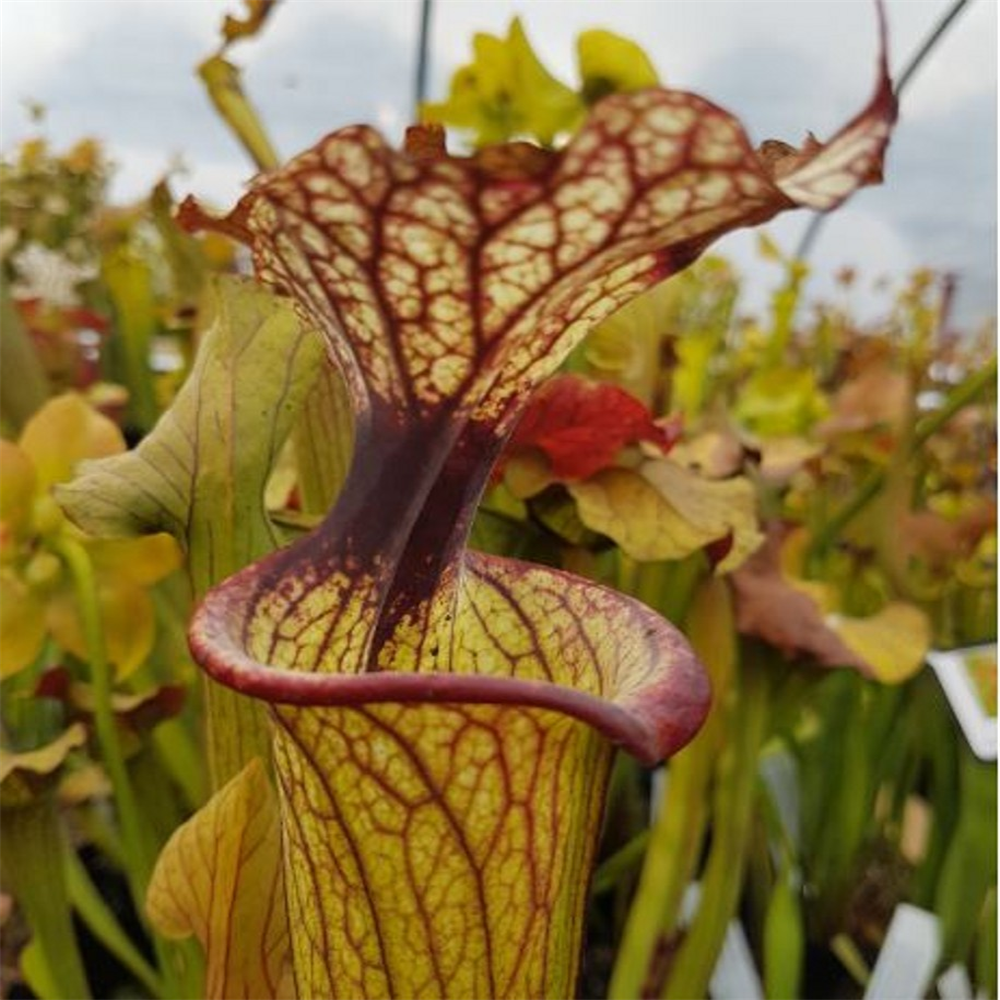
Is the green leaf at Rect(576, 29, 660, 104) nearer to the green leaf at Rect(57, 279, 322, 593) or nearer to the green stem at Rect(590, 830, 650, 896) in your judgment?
the green leaf at Rect(57, 279, 322, 593)

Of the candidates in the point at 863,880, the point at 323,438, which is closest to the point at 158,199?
the point at 323,438

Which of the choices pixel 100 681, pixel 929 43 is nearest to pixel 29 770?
pixel 100 681

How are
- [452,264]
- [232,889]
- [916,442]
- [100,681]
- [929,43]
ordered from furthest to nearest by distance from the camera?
[929,43] → [916,442] → [100,681] → [232,889] → [452,264]

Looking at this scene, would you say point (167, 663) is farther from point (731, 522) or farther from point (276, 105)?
point (276, 105)

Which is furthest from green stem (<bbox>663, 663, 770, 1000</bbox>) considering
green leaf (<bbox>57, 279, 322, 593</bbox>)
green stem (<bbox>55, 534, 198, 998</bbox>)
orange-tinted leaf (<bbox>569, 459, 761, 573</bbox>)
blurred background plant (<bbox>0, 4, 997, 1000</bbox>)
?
green leaf (<bbox>57, 279, 322, 593</bbox>)

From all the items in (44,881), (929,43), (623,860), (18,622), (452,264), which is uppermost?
(929,43)

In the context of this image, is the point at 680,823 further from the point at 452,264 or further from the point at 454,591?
the point at 452,264

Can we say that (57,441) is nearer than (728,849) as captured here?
Yes
